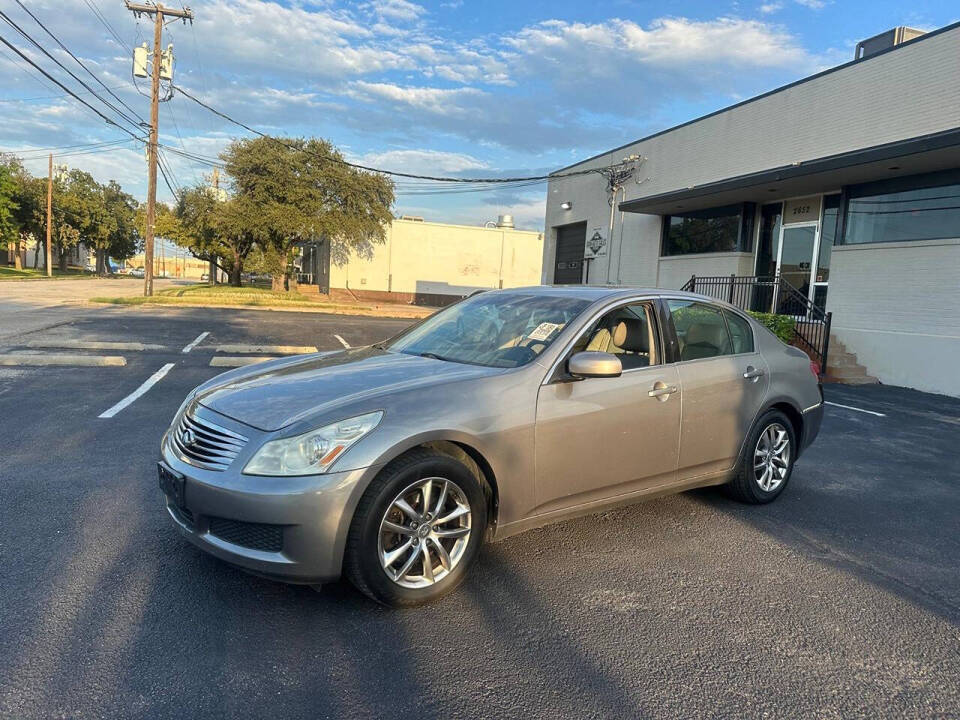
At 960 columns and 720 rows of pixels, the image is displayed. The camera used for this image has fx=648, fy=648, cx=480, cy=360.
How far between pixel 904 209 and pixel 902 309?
1.97m

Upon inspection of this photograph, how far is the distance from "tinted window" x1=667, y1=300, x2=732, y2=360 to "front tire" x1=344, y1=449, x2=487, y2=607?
6.34 ft

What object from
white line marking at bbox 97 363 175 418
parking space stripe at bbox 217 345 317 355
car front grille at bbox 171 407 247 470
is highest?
car front grille at bbox 171 407 247 470

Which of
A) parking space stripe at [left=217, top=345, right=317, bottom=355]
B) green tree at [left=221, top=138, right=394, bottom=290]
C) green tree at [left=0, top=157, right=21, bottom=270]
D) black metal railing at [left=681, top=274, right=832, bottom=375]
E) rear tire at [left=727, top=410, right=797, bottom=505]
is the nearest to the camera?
rear tire at [left=727, top=410, right=797, bottom=505]

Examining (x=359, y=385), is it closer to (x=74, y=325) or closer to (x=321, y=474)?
(x=321, y=474)

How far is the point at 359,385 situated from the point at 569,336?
127 cm

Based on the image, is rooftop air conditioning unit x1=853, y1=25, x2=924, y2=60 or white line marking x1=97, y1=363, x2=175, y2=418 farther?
rooftop air conditioning unit x1=853, y1=25, x2=924, y2=60

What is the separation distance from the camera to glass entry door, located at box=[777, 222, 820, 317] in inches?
→ 579

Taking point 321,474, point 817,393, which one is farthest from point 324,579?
point 817,393

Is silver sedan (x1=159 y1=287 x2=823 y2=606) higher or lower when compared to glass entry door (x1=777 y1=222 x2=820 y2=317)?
lower

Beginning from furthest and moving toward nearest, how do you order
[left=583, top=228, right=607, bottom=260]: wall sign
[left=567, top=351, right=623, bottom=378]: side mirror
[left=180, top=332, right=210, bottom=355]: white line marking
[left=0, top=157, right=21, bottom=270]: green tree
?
[left=0, top=157, right=21, bottom=270]: green tree
[left=583, top=228, right=607, bottom=260]: wall sign
[left=180, top=332, right=210, bottom=355]: white line marking
[left=567, top=351, right=623, bottom=378]: side mirror

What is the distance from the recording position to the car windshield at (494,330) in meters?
3.87

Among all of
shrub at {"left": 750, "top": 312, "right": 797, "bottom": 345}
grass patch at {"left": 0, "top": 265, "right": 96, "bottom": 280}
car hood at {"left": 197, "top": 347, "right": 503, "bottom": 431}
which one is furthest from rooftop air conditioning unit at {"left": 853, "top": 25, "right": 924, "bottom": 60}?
grass patch at {"left": 0, "top": 265, "right": 96, "bottom": 280}

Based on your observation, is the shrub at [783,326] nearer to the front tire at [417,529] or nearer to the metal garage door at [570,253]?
the metal garage door at [570,253]

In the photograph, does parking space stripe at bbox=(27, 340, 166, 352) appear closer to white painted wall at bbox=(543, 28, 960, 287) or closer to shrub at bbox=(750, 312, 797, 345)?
shrub at bbox=(750, 312, 797, 345)
